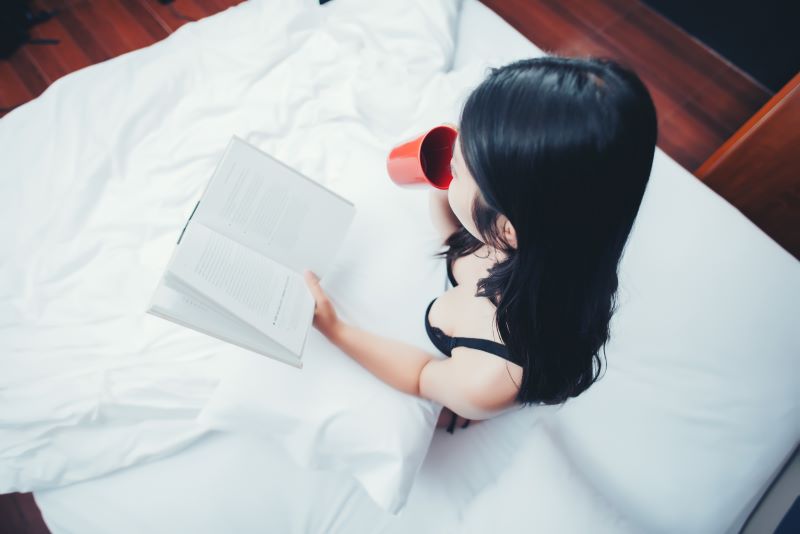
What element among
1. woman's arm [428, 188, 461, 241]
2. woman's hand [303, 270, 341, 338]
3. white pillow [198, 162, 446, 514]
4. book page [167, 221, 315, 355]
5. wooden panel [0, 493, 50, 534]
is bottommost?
wooden panel [0, 493, 50, 534]

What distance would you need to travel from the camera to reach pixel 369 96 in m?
1.16

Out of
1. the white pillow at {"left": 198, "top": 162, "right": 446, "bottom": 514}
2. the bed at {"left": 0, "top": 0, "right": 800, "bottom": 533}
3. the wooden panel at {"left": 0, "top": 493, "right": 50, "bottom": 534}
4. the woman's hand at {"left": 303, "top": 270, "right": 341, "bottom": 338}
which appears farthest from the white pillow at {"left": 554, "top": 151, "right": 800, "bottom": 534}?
the wooden panel at {"left": 0, "top": 493, "right": 50, "bottom": 534}

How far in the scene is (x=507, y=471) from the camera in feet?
2.70

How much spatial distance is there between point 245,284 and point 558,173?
562 millimetres

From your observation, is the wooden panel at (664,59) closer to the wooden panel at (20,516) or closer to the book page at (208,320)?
the book page at (208,320)

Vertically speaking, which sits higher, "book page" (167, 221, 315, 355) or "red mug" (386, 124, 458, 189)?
"red mug" (386, 124, 458, 189)

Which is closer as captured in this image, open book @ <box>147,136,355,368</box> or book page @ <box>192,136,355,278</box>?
open book @ <box>147,136,355,368</box>

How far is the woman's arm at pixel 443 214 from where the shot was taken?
93cm

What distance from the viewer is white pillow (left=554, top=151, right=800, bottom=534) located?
0.84m

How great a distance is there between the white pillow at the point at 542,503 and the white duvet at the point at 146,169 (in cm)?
39

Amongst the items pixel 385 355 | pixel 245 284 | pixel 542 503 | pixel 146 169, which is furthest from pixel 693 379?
pixel 146 169

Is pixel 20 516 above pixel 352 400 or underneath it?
underneath

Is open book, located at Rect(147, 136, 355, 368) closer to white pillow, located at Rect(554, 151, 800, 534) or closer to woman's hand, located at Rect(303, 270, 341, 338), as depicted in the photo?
woman's hand, located at Rect(303, 270, 341, 338)

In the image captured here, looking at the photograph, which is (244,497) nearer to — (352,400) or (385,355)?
(352,400)
